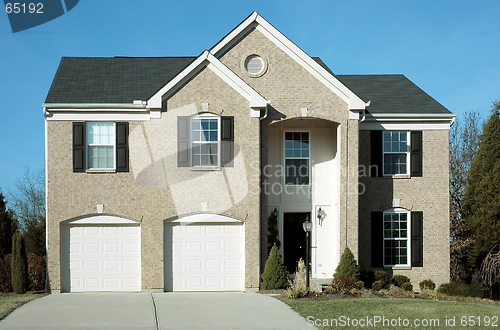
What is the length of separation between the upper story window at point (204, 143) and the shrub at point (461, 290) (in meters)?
9.64

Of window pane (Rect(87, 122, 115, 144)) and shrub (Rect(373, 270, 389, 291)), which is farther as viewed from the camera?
shrub (Rect(373, 270, 389, 291))

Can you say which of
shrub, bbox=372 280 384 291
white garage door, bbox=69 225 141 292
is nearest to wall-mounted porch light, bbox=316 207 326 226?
shrub, bbox=372 280 384 291

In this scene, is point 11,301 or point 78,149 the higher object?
point 78,149

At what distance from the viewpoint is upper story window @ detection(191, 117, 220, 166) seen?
1756 centimetres

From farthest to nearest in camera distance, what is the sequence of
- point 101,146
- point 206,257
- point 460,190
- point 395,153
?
1. point 460,190
2. point 395,153
3. point 101,146
4. point 206,257

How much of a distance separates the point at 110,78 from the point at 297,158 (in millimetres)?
7695

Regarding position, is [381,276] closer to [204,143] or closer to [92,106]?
[204,143]

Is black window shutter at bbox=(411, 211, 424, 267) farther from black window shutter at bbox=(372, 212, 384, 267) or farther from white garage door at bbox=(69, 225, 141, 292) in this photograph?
white garage door at bbox=(69, 225, 141, 292)

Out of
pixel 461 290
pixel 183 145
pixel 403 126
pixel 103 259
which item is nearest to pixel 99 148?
pixel 183 145

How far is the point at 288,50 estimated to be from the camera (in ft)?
Result: 60.6

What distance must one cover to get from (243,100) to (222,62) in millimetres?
1733

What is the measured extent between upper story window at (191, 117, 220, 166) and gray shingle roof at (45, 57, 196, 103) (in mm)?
2352

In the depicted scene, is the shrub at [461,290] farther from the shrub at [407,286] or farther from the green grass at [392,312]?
the green grass at [392,312]

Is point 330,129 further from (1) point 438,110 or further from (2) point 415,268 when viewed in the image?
(2) point 415,268
